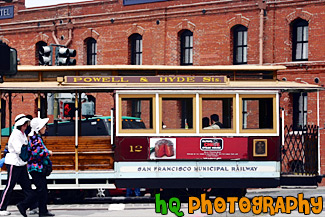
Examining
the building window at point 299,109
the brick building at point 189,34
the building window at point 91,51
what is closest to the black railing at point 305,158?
the brick building at point 189,34

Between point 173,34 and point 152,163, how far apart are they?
725 inches

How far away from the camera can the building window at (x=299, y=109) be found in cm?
3016

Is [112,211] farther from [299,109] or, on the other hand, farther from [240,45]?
[240,45]

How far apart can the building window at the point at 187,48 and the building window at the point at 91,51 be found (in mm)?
4976

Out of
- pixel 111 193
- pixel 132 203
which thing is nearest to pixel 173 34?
pixel 111 193

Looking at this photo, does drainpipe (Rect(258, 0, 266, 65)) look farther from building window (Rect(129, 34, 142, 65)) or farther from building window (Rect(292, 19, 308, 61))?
building window (Rect(129, 34, 142, 65))

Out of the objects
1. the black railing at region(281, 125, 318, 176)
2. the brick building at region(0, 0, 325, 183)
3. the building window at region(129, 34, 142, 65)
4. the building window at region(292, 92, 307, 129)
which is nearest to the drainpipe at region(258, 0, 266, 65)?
the brick building at region(0, 0, 325, 183)

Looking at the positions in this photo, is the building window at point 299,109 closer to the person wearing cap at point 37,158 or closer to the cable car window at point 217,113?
the cable car window at point 217,113

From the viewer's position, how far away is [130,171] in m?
15.7

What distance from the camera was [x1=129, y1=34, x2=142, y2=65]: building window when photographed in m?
34.9

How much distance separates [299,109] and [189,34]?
635 centimetres

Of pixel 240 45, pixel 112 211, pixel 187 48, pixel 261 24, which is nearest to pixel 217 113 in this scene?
pixel 112 211

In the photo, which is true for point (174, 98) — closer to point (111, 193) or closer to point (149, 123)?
point (149, 123)

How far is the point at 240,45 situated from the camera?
32.0 metres
